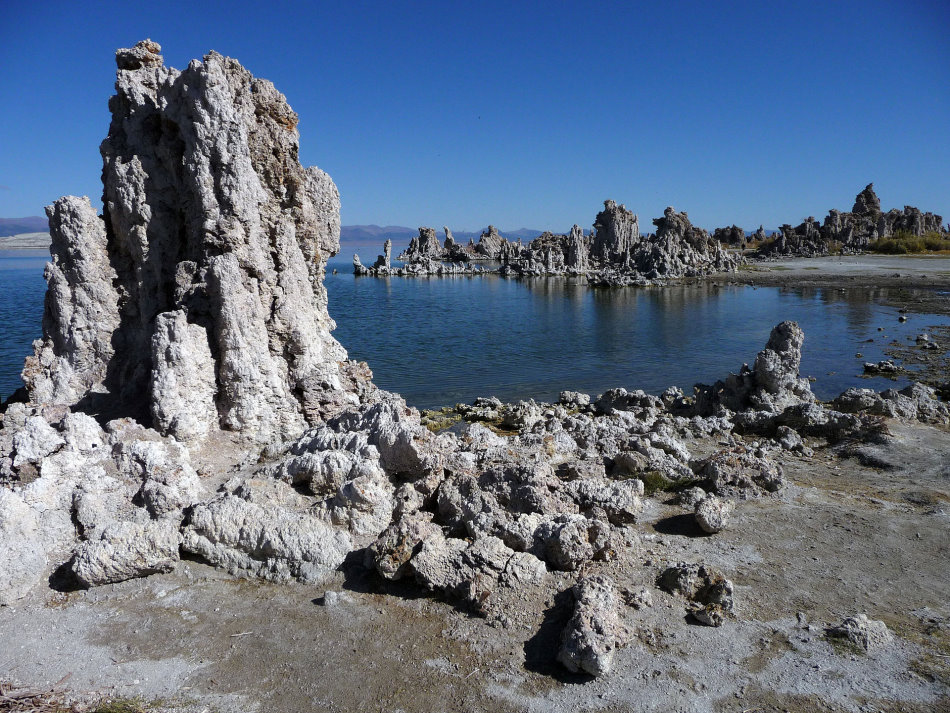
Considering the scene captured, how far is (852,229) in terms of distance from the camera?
11088cm

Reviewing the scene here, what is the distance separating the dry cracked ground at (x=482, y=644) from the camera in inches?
227

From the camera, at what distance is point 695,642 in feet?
21.2

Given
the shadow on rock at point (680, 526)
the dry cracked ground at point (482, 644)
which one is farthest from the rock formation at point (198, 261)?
the shadow on rock at point (680, 526)

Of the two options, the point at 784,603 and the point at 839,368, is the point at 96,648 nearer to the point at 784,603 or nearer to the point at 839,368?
the point at 784,603

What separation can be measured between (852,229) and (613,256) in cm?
5028

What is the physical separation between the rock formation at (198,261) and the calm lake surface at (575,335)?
38.4ft

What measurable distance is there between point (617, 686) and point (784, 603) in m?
2.74

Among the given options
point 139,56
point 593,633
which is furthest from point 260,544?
point 139,56

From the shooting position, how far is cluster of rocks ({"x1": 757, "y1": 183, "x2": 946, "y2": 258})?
107 m

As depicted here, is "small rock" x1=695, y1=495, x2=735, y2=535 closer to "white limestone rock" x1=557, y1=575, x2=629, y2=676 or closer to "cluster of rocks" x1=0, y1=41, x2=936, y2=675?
"cluster of rocks" x1=0, y1=41, x2=936, y2=675

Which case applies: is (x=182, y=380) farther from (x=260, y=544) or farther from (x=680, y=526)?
(x=680, y=526)

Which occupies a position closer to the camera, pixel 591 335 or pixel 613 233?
pixel 591 335

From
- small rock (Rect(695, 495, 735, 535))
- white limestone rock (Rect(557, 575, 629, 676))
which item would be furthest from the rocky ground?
white limestone rock (Rect(557, 575, 629, 676))

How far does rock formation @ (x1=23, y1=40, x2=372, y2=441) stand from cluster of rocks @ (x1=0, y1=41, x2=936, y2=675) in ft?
0.14
